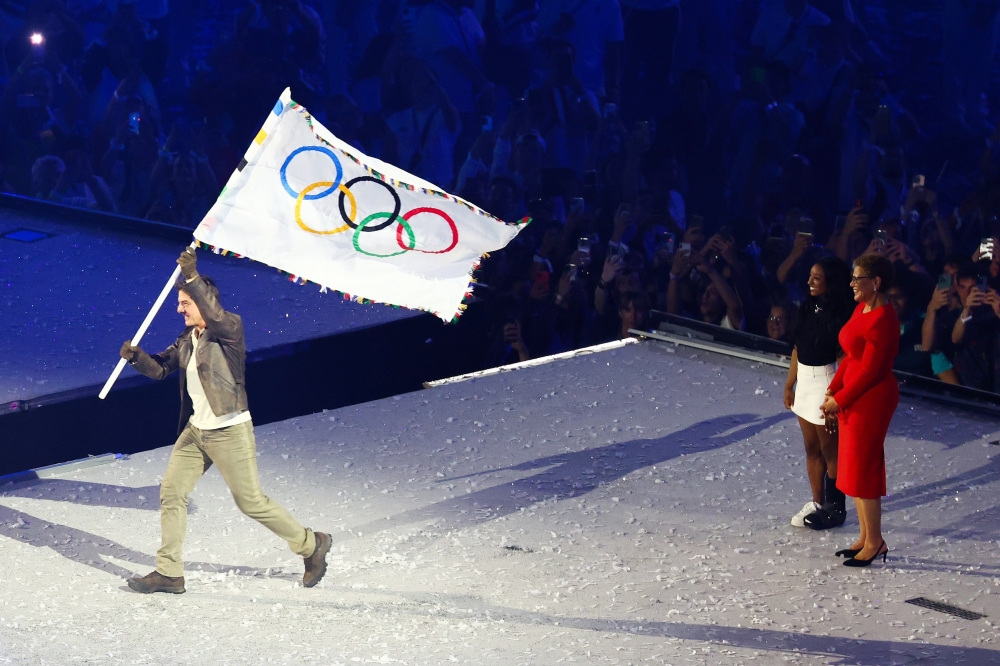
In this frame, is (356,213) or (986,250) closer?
(356,213)

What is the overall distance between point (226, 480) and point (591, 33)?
237 inches

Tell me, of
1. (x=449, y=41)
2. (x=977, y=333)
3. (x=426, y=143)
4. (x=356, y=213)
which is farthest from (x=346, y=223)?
(x=449, y=41)

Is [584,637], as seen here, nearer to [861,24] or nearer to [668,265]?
[668,265]

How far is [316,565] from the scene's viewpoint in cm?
460

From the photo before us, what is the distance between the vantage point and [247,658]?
153 inches

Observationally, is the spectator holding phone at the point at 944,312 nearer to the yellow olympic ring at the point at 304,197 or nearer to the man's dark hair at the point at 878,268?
the man's dark hair at the point at 878,268

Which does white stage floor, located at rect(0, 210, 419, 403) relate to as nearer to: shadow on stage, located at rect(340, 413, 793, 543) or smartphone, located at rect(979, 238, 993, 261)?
shadow on stage, located at rect(340, 413, 793, 543)

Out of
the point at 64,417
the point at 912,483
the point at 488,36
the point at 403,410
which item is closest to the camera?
the point at 912,483

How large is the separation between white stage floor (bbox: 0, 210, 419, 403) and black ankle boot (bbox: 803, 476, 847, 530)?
3.25 metres

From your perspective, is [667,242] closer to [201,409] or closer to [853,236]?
[853,236]

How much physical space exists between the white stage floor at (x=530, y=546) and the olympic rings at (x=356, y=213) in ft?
3.97

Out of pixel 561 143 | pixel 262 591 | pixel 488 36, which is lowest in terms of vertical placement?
pixel 262 591

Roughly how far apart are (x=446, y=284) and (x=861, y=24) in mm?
4635

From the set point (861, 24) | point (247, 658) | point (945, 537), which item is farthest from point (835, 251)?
point (247, 658)
